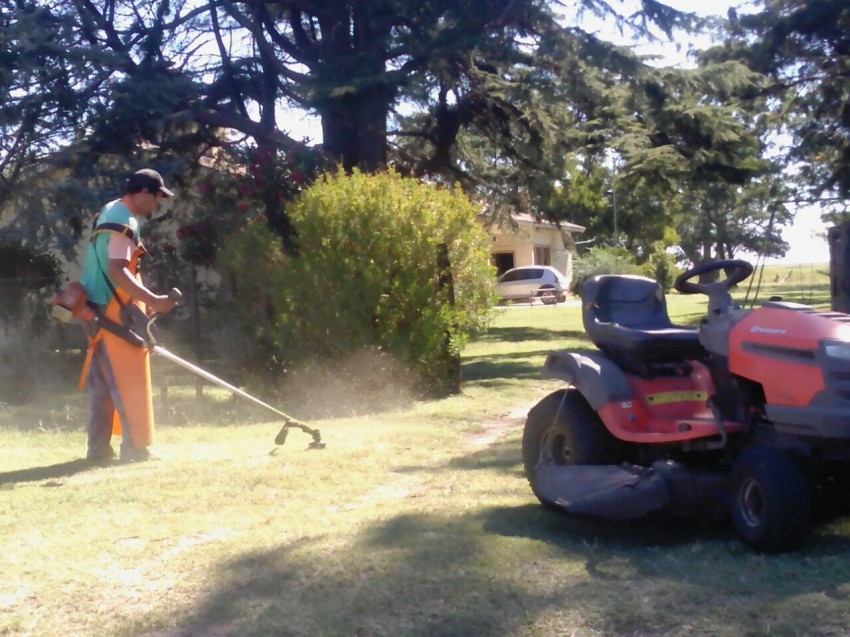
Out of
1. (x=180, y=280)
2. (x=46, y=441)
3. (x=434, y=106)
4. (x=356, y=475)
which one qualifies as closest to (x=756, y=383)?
(x=356, y=475)

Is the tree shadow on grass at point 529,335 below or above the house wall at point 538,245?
below

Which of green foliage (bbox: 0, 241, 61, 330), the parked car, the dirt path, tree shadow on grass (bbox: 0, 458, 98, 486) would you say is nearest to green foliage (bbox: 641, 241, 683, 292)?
the parked car

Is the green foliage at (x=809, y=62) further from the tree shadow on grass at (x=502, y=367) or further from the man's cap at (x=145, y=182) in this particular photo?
the man's cap at (x=145, y=182)

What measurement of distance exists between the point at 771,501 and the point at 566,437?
1590 millimetres

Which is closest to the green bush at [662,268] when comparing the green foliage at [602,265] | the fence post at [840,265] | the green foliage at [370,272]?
the green foliage at [602,265]

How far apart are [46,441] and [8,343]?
5736 millimetres

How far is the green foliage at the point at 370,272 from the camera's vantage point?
1154cm

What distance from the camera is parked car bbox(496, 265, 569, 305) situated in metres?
43.2

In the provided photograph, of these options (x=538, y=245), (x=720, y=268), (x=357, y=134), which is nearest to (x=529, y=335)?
(x=357, y=134)

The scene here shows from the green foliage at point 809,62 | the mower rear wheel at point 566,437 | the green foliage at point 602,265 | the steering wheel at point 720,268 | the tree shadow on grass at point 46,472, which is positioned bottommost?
the tree shadow on grass at point 46,472

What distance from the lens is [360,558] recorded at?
528 cm

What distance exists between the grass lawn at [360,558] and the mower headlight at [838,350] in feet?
3.29

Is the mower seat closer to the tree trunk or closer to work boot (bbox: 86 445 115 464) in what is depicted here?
work boot (bbox: 86 445 115 464)

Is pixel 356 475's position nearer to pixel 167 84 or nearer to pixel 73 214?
pixel 73 214
